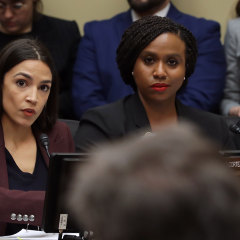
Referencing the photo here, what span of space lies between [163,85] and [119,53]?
0.82ft

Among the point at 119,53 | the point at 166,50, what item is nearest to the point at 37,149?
the point at 119,53

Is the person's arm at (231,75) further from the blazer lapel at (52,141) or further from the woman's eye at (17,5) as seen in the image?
the woman's eye at (17,5)

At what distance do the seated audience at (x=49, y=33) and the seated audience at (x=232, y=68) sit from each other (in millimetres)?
920

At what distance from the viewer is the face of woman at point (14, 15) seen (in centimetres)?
242

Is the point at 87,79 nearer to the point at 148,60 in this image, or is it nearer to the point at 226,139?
the point at 148,60

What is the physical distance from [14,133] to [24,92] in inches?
7.4

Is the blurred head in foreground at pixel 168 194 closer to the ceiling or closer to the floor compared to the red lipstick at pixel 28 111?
closer to the floor

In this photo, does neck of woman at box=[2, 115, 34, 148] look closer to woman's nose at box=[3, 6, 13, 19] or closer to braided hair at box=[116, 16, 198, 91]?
braided hair at box=[116, 16, 198, 91]

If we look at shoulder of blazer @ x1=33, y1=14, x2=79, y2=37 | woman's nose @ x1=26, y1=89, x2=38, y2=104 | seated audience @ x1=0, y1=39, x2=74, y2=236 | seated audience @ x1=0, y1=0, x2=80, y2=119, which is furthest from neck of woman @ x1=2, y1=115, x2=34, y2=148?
shoulder of blazer @ x1=33, y1=14, x2=79, y2=37

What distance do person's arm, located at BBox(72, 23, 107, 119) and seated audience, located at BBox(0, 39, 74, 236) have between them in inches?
27.2

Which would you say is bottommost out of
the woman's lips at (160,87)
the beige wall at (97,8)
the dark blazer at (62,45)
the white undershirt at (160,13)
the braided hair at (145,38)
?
the woman's lips at (160,87)

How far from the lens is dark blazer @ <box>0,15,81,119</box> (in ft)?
8.36

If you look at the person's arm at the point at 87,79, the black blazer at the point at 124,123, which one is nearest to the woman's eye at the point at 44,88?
the black blazer at the point at 124,123

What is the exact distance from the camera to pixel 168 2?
2654 millimetres
